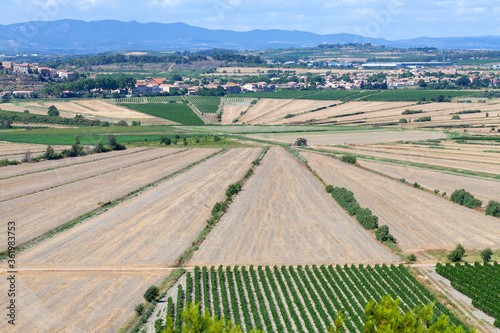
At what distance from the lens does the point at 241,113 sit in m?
174

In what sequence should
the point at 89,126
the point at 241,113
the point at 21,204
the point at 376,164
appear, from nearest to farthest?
the point at 21,204
the point at 376,164
the point at 89,126
the point at 241,113

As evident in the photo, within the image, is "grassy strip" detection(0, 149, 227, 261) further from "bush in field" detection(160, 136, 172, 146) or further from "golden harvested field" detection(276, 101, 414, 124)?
"golden harvested field" detection(276, 101, 414, 124)

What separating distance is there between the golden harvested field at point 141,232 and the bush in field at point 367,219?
58.5ft

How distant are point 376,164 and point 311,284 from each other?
189ft

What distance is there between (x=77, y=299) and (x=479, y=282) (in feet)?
106

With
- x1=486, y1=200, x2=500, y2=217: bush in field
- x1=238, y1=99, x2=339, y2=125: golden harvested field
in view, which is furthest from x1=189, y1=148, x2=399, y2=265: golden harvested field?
x1=238, y1=99, x2=339, y2=125: golden harvested field

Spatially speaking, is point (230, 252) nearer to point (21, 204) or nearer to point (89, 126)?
point (21, 204)

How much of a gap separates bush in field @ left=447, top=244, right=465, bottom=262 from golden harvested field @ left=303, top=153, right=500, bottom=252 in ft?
12.0

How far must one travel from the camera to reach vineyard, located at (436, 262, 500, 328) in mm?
37562

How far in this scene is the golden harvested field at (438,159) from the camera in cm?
8756

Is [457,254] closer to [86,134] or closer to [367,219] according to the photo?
[367,219]

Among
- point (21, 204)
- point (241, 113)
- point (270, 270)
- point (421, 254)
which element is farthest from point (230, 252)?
point (241, 113)

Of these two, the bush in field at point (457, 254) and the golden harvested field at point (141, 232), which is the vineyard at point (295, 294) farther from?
the golden harvested field at point (141, 232)

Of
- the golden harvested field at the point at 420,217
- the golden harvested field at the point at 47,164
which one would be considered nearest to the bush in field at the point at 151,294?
the golden harvested field at the point at 420,217
